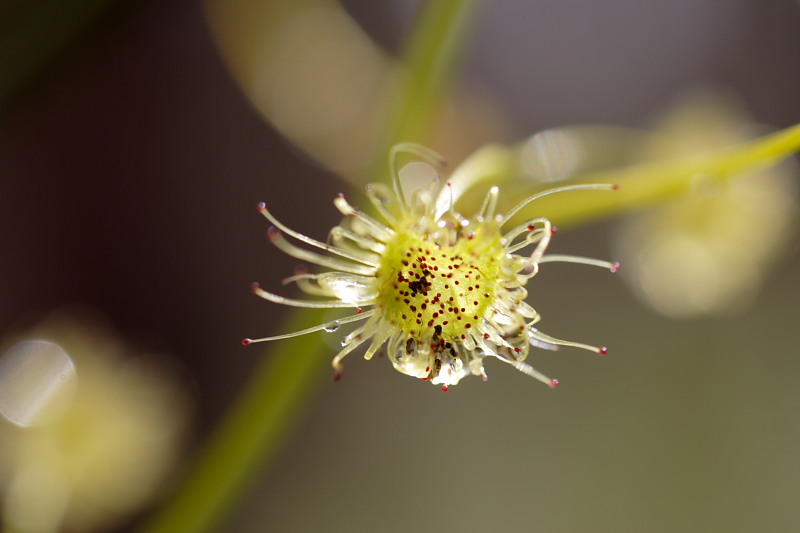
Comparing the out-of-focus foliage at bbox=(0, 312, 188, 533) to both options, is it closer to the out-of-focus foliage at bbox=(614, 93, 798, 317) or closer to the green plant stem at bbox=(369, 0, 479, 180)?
the green plant stem at bbox=(369, 0, 479, 180)

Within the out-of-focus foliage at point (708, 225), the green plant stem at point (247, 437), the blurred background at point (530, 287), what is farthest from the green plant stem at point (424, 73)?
the blurred background at point (530, 287)

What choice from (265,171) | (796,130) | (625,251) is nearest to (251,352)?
(265,171)

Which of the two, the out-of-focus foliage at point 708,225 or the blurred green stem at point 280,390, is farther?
the out-of-focus foliage at point 708,225

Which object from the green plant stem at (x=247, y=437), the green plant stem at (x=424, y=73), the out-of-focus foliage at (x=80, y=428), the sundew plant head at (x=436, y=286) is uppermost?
the green plant stem at (x=424, y=73)

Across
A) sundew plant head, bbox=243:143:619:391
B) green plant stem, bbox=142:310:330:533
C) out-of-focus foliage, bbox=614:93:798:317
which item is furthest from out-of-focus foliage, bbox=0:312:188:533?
out-of-focus foliage, bbox=614:93:798:317

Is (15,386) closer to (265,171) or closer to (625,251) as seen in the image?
(265,171)

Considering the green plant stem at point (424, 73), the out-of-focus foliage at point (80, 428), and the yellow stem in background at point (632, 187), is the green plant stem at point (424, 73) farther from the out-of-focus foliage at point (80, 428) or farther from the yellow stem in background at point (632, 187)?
the out-of-focus foliage at point (80, 428)

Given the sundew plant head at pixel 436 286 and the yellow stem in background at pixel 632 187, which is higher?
the yellow stem in background at pixel 632 187
